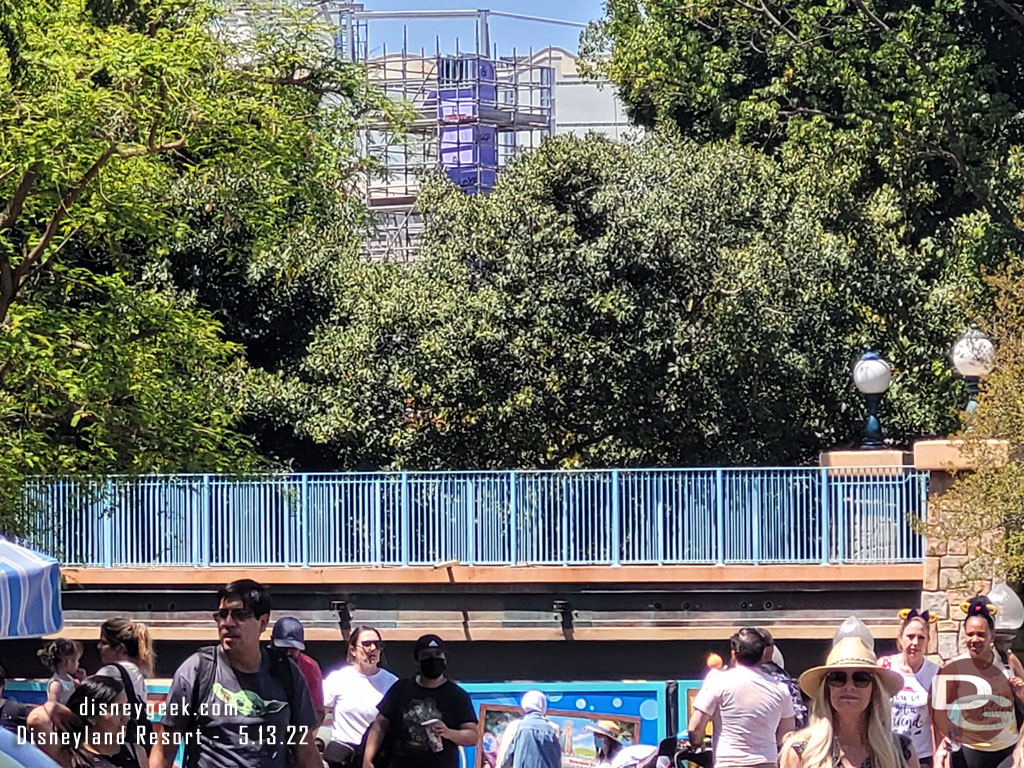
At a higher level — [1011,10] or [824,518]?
[1011,10]

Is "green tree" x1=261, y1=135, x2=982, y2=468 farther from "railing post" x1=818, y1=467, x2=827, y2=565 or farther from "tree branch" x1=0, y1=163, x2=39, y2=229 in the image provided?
"tree branch" x1=0, y1=163, x2=39, y2=229

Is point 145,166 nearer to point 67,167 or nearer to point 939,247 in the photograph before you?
point 67,167

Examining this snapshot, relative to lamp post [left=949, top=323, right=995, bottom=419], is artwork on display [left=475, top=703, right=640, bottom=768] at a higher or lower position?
lower

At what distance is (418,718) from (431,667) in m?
0.28

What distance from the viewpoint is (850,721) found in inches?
219

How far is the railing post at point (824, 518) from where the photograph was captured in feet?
64.9

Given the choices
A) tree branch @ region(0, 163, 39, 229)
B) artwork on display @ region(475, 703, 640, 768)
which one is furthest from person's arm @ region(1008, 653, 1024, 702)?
tree branch @ region(0, 163, 39, 229)

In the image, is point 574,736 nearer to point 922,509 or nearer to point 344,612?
point 344,612

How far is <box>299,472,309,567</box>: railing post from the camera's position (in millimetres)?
20531

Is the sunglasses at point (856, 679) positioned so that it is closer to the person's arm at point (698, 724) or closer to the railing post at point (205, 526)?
the person's arm at point (698, 724)

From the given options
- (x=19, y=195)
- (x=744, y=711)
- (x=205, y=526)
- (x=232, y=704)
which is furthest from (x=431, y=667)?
(x=205, y=526)

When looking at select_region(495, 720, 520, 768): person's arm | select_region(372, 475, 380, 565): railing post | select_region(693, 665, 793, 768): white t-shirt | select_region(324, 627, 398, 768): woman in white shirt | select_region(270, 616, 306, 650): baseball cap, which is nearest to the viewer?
select_region(693, 665, 793, 768): white t-shirt

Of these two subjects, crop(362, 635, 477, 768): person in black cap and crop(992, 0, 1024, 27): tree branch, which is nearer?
crop(362, 635, 477, 768): person in black cap

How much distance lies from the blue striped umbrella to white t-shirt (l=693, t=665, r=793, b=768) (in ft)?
11.6
